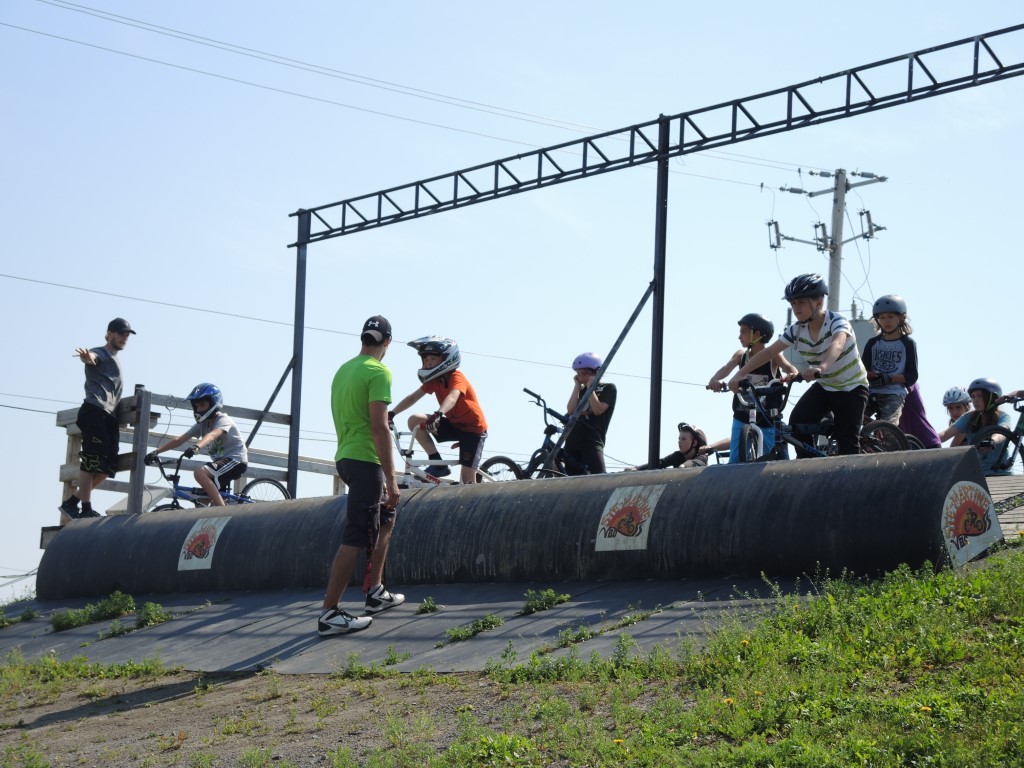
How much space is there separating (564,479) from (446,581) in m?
1.24

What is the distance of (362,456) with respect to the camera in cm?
912

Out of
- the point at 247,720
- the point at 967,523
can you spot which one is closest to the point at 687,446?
the point at 967,523

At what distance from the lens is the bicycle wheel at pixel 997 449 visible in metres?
14.0

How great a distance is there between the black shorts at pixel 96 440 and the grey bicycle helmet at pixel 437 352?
411cm

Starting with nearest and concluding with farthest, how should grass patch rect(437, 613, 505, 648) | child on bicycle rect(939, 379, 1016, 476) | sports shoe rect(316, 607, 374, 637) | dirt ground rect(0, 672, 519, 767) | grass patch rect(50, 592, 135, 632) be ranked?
dirt ground rect(0, 672, 519, 767), grass patch rect(437, 613, 505, 648), sports shoe rect(316, 607, 374, 637), grass patch rect(50, 592, 135, 632), child on bicycle rect(939, 379, 1016, 476)

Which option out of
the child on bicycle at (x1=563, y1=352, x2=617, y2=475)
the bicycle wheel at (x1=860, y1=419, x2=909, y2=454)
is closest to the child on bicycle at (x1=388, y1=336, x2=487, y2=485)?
the child on bicycle at (x1=563, y1=352, x2=617, y2=475)

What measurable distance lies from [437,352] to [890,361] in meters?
4.17

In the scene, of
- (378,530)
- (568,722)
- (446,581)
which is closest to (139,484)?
(446,581)

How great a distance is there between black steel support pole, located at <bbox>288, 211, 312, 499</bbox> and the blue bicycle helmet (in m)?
2.56

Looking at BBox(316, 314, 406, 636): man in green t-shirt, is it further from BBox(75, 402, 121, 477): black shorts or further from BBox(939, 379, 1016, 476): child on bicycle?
BBox(939, 379, 1016, 476): child on bicycle

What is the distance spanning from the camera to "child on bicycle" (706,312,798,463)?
35.4 ft

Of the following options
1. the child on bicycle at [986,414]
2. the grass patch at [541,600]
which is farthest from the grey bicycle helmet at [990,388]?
the grass patch at [541,600]

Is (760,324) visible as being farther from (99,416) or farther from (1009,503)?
(99,416)

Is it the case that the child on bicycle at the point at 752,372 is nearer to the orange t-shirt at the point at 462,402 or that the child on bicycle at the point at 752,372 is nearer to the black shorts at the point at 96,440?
the orange t-shirt at the point at 462,402
